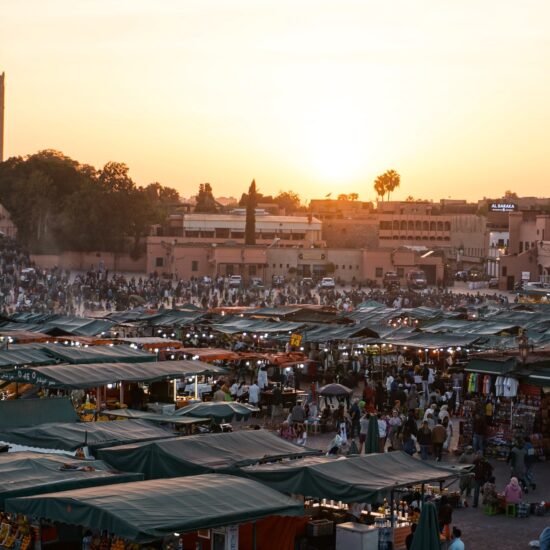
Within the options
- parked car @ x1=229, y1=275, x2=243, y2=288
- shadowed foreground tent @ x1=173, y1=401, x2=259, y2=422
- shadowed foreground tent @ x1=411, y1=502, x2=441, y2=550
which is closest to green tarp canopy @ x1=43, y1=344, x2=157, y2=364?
shadowed foreground tent @ x1=173, y1=401, x2=259, y2=422

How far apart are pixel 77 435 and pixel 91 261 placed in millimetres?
71075

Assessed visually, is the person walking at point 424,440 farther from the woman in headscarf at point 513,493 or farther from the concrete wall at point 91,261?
the concrete wall at point 91,261

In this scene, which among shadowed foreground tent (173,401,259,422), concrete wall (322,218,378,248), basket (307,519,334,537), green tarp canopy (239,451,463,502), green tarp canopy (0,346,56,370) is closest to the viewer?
green tarp canopy (239,451,463,502)

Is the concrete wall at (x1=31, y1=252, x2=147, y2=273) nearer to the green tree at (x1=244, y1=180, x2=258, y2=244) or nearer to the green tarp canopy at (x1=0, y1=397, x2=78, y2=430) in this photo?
the green tree at (x1=244, y1=180, x2=258, y2=244)

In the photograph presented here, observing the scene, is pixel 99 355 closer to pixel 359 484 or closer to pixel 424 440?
pixel 424 440

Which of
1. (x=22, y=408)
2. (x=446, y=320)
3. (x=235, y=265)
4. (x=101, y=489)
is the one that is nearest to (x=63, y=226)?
(x=235, y=265)

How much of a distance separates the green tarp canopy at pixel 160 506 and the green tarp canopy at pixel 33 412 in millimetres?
5234

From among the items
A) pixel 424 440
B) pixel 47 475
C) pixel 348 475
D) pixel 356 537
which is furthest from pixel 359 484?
pixel 424 440

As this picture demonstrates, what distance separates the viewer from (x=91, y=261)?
283ft

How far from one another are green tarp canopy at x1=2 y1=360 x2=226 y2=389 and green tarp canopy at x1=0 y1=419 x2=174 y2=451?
4.24 m

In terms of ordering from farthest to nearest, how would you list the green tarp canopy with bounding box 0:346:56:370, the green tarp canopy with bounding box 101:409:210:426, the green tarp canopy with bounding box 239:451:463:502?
the green tarp canopy with bounding box 0:346:56:370 → the green tarp canopy with bounding box 101:409:210:426 → the green tarp canopy with bounding box 239:451:463:502

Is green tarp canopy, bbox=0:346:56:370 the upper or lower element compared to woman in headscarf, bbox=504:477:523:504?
upper

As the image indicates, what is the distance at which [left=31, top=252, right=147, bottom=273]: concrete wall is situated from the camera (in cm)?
8469

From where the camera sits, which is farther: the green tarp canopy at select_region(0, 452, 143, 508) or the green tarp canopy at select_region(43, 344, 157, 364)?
the green tarp canopy at select_region(43, 344, 157, 364)
